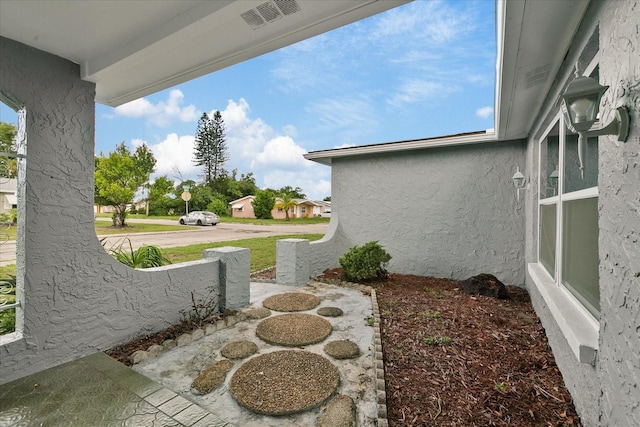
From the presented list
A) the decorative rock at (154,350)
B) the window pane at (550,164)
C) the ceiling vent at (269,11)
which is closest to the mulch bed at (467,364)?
the decorative rock at (154,350)

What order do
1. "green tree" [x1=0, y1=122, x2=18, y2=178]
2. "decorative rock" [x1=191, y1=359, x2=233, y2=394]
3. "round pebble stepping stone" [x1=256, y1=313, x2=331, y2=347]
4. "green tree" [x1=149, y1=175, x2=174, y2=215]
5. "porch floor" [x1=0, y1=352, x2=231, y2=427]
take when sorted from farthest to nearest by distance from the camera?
"green tree" [x1=149, y1=175, x2=174, y2=215]
"round pebble stepping stone" [x1=256, y1=313, x2=331, y2=347]
"green tree" [x1=0, y1=122, x2=18, y2=178]
"decorative rock" [x1=191, y1=359, x2=233, y2=394]
"porch floor" [x1=0, y1=352, x2=231, y2=427]

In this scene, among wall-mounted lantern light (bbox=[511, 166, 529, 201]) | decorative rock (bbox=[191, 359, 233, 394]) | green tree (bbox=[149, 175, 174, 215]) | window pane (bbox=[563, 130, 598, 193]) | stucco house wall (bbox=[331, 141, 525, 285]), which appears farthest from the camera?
green tree (bbox=[149, 175, 174, 215])

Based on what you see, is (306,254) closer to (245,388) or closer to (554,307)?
(245,388)

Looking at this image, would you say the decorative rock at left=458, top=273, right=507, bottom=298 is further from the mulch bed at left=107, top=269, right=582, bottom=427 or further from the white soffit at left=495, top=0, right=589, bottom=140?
the white soffit at left=495, top=0, right=589, bottom=140

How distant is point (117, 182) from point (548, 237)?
16.4 metres

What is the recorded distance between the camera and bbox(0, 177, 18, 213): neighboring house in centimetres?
296

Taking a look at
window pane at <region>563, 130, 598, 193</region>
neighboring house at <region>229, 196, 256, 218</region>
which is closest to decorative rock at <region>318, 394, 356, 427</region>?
window pane at <region>563, 130, 598, 193</region>

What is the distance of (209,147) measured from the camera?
3916 cm

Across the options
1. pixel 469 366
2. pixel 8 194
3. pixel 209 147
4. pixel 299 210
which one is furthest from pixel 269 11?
pixel 209 147

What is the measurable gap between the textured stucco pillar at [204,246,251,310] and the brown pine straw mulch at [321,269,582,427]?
7.98 ft

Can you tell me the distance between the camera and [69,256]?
309 centimetres

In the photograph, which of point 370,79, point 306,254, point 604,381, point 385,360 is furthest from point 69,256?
point 370,79

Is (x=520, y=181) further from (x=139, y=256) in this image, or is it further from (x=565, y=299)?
(x=139, y=256)

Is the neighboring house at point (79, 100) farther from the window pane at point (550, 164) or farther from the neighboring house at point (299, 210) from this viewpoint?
the neighboring house at point (299, 210)
